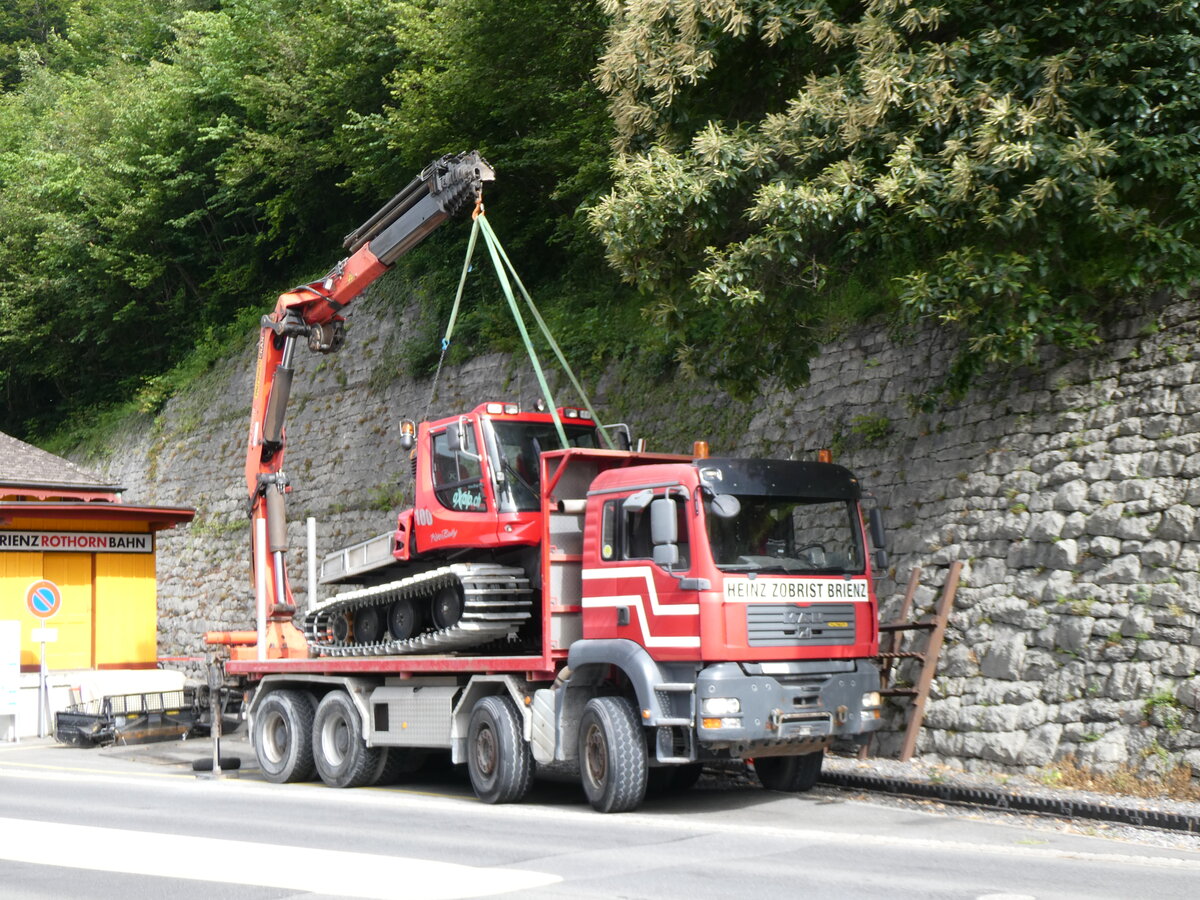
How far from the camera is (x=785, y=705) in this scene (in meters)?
10.6

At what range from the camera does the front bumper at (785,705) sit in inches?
408

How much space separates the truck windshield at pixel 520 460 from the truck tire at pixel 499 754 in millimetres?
1905

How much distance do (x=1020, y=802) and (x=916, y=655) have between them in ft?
8.90

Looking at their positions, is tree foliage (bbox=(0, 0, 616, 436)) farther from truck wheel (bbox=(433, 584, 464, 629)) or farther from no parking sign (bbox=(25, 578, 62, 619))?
no parking sign (bbox=(25, 578, 62, 619))

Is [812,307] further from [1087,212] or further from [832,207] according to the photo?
[1087,212]

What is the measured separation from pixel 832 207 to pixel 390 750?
7.38 m

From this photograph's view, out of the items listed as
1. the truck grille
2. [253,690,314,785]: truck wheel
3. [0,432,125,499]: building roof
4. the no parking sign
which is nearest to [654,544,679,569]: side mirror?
the truck grille

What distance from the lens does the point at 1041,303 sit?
12336 mm

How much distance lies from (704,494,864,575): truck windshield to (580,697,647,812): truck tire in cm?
154

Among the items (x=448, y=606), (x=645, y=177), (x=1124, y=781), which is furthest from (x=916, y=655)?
(x=645, y=177)

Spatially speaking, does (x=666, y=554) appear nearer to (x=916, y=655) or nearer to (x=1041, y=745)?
(x=916, y=655)

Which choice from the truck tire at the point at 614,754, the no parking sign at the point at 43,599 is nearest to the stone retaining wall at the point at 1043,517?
the truck tire at the point at 614,754

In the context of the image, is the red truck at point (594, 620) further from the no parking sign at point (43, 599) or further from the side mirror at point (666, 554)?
the no parking sign at point (43, 599)

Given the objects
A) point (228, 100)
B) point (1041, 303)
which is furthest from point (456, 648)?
point (228, 100)
